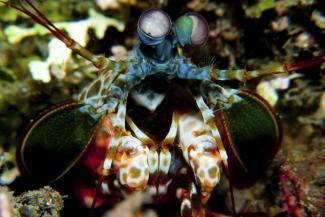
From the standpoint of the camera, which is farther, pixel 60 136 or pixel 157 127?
pixel 157 127

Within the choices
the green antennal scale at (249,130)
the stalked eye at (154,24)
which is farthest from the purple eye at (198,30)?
the green antennal scale at (249,130)

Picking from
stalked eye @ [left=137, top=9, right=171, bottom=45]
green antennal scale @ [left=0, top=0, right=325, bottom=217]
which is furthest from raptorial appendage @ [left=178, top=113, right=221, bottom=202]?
stalked eye @ [left=137, top=9, right=171, bottom=45]

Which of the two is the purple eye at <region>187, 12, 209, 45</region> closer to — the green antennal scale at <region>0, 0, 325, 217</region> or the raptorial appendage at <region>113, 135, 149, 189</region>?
the green antennal scale at <region>0, 0, 325, 217</region>

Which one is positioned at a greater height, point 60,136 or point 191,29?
point 191,29

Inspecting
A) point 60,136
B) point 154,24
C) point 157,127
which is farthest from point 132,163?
point 154,24

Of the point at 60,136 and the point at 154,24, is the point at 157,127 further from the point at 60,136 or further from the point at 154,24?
the point at 154,24
